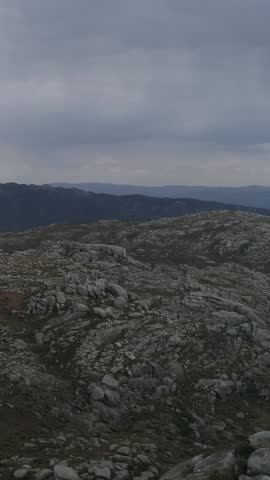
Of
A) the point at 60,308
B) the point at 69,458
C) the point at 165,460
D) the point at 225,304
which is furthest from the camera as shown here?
the point at 225,304

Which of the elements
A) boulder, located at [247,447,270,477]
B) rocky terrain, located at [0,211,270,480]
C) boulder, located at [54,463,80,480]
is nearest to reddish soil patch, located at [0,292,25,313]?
rocky terrain, located at [0,211,270,480]

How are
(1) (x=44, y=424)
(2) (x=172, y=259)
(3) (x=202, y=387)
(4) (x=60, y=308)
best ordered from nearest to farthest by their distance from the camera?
(1) (x=44, y=424)
(3) (x=202, y=387)
(4) (x=60, y=308)
(2) (x=172, y=259)

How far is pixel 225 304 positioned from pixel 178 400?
12.3 m

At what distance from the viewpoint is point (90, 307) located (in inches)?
1140

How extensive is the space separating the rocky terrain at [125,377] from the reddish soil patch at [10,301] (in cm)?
6

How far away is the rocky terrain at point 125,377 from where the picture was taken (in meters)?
15.1

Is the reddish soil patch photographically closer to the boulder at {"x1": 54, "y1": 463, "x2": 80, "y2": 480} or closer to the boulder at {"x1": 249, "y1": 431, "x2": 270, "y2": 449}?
the boulder at {"x1": 54, "y1": 463, "x2": 80, "y2": 480}

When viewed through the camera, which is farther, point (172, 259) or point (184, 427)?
point (172, 259)

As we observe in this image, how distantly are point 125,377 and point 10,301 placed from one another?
9717 millimetres

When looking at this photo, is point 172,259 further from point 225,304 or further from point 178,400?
point 178,400

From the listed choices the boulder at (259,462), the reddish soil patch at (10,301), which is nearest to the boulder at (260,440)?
the boulder at (259,462)

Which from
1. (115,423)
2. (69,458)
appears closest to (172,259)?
(115,423)

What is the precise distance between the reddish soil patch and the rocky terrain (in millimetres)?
64

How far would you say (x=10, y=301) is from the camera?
28688mm
